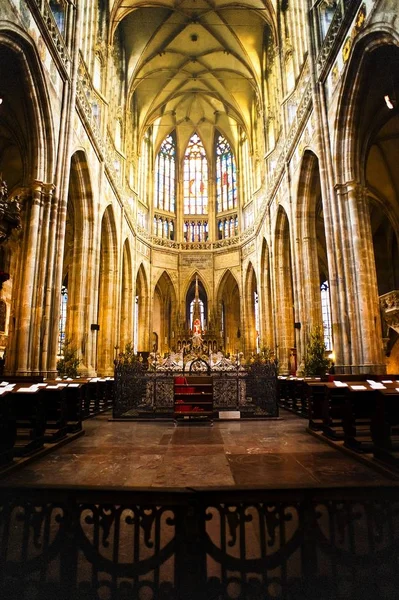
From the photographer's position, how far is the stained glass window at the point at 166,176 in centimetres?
3391

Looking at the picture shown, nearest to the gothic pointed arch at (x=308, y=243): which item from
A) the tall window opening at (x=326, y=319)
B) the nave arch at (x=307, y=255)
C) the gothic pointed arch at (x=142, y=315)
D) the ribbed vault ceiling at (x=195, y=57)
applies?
the nave arch at (x=307, y=255)

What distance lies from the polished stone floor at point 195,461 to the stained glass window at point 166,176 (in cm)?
2850

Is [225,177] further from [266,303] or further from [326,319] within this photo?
[326,319]

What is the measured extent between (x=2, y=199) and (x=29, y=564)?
692 cm

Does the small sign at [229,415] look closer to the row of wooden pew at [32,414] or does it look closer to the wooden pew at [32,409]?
the row of wooden pew at [32,414]

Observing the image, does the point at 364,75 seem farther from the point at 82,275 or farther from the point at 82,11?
the point at 82,275

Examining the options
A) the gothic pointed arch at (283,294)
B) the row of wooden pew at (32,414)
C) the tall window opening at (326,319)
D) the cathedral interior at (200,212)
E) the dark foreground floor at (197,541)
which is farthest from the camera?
the tall window opening at (326,319)

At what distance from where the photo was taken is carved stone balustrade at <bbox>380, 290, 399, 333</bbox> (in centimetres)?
1631

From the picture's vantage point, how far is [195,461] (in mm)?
5211

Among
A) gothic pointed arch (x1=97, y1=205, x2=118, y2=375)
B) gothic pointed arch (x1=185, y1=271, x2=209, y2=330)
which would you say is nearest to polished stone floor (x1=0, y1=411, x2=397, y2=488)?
gothic pointed arch (x1=97, y1=205, x2=118, y2=375)

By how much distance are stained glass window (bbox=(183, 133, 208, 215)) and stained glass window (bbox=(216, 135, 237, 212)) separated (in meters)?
1.21

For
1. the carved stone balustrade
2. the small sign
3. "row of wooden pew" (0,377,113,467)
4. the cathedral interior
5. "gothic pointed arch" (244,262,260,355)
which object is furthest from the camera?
"gothic pointed arch" (244,262,260,355)

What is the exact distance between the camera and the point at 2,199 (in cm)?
731

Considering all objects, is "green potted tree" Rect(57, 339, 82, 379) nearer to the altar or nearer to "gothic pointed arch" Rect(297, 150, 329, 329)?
the altar
